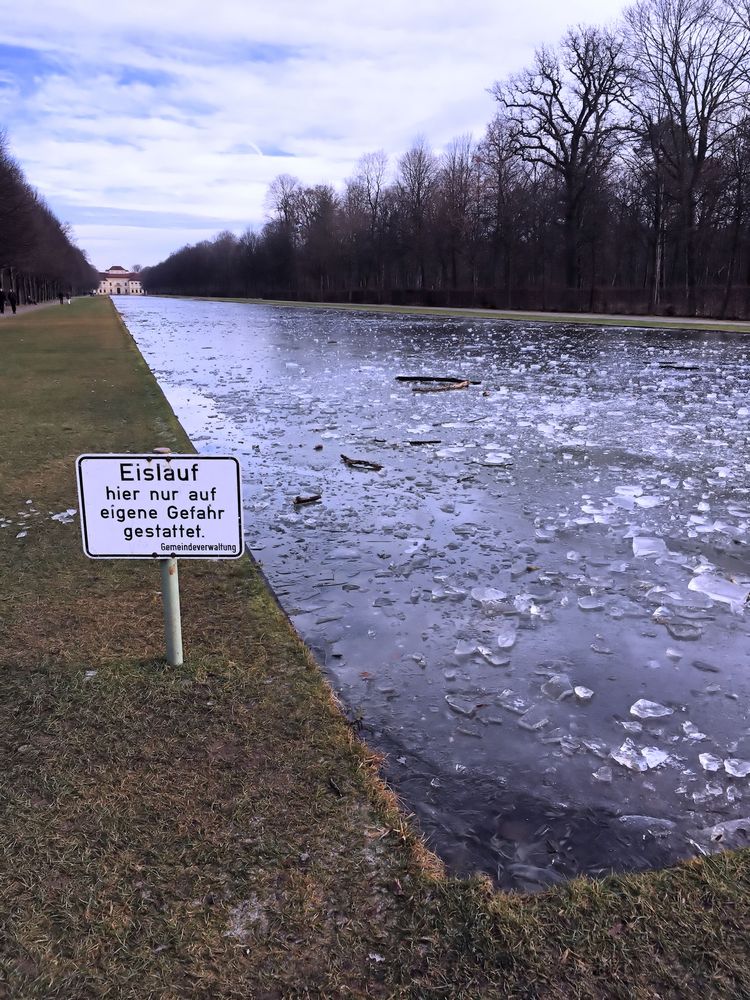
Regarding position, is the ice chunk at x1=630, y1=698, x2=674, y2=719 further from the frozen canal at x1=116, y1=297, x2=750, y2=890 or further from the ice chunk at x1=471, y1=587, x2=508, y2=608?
the ice chunk at x1=471, y1=587, x2=508, y2=608

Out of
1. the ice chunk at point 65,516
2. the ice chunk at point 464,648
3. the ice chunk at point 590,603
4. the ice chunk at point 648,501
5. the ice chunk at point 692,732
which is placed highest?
the ice chunk at point 65,516

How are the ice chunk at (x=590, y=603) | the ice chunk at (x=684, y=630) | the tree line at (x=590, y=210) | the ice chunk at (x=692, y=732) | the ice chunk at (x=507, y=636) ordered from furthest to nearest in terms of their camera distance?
the tree line at (x=590, y=210), the ice chunk at (x=590, y=603), the ice chunk at (x=684, y=630), the ice chunk at (x=507, y=636), the ice chunk at (x=692, y=732)

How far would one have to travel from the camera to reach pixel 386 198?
9612 cm

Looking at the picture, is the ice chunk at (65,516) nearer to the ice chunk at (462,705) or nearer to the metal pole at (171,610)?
the metal pole at (171,610)

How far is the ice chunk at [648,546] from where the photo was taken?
550 cm

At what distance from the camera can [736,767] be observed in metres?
3.10

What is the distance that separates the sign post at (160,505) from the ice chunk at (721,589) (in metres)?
3.26

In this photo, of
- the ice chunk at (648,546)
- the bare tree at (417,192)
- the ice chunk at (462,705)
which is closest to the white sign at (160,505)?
the ice chunk at (462,705)

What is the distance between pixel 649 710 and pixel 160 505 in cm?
250

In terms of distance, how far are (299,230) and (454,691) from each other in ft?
391

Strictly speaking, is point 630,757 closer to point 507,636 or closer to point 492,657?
point 492,657

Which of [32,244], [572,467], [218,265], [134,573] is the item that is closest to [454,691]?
[134,573]

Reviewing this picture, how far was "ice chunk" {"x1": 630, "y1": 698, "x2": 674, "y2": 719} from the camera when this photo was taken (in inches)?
137

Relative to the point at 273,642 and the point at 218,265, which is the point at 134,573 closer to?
the point at 273,642
